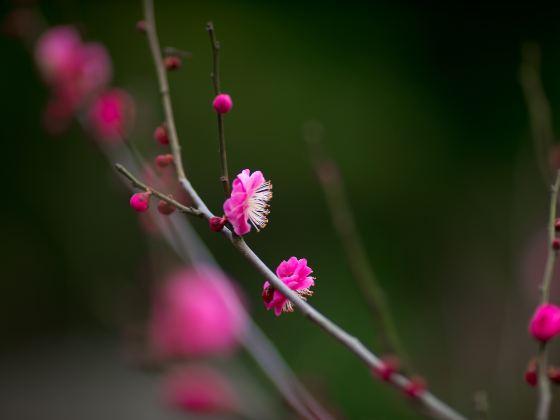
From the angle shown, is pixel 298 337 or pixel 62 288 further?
pixel 62 288

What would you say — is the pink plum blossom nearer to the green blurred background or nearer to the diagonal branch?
the diagonal branch

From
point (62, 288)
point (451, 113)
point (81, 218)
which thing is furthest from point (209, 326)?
point (451, 113)

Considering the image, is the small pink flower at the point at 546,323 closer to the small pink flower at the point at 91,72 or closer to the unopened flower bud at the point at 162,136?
the unopened flower bud at the point at 162,136

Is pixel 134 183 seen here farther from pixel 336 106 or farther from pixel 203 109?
pixel 336 106

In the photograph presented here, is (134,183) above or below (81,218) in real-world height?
below

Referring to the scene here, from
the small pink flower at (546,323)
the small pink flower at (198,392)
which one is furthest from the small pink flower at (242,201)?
the small pink flower at (198,392)

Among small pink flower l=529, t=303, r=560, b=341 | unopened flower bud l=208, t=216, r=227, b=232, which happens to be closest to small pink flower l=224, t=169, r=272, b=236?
unopened flower bud l=208, t=216, r=227, b=232
